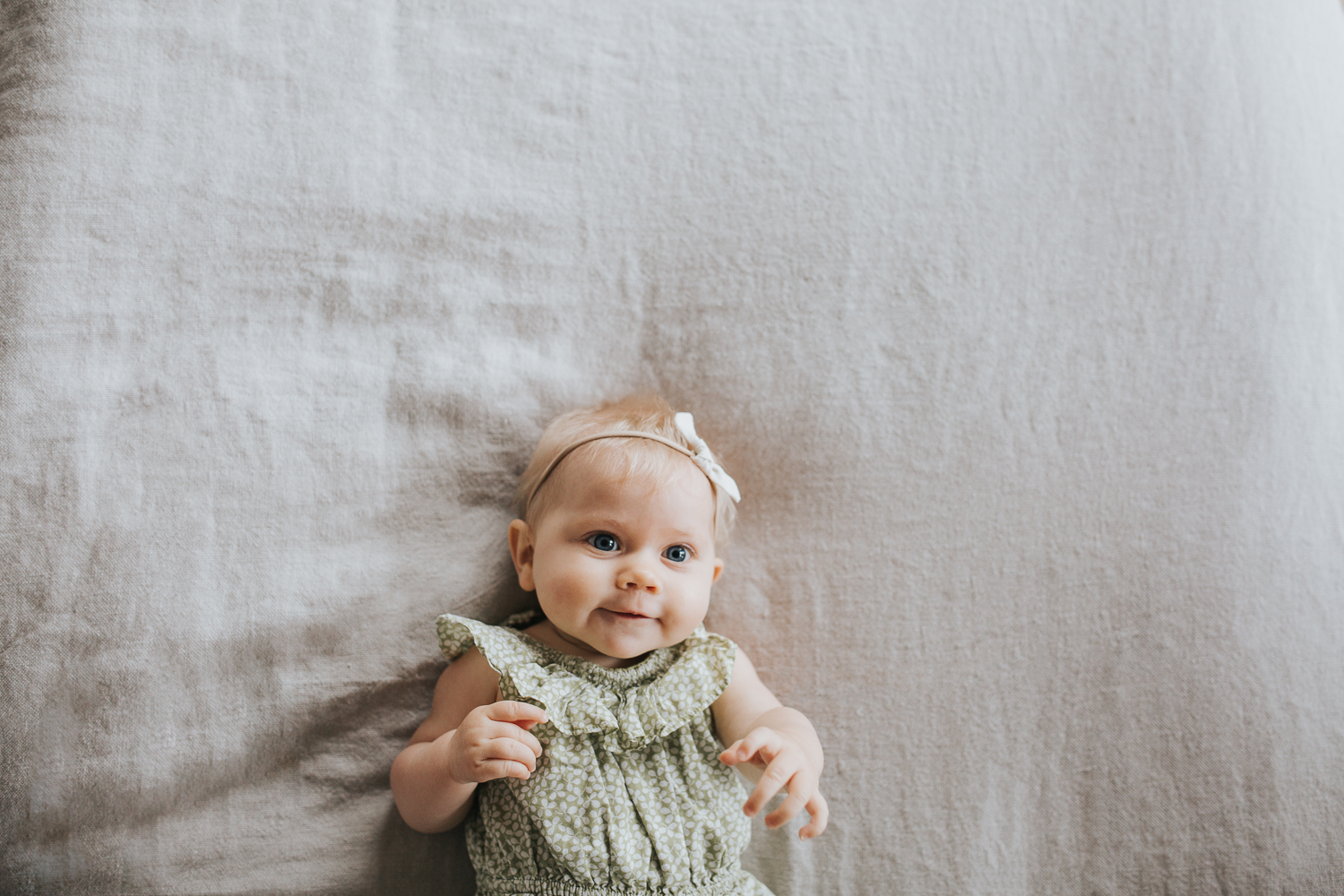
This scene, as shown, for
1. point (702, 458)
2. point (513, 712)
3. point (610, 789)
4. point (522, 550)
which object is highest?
point (702, 458)

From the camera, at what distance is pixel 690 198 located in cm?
105

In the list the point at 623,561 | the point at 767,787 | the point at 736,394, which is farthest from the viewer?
the point at 736,394

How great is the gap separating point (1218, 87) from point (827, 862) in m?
1.06

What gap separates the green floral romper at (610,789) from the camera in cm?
87

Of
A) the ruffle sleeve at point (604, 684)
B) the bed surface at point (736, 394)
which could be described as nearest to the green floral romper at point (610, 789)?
the ruffle sleeve at point (604, 684)

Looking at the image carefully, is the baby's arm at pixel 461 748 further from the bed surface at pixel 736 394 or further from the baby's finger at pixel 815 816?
the baby's finger at pixel 815 816

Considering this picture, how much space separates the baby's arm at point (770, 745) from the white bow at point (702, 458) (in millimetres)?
190

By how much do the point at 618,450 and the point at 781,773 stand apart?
1.20 ft

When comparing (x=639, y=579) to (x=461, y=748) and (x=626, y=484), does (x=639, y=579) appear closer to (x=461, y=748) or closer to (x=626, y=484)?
(x=626, y=484)

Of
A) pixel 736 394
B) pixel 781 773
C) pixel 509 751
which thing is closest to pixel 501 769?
pixel 509 751

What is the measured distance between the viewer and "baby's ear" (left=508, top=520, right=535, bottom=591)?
0.94 meters

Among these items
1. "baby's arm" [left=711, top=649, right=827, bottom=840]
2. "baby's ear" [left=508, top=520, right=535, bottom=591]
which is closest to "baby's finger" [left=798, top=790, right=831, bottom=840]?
"baby's arm" [left=711, top=649, right=827, bottom=840]

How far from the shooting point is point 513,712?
0.80m

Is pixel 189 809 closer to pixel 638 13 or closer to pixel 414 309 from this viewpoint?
pixel 414 309
